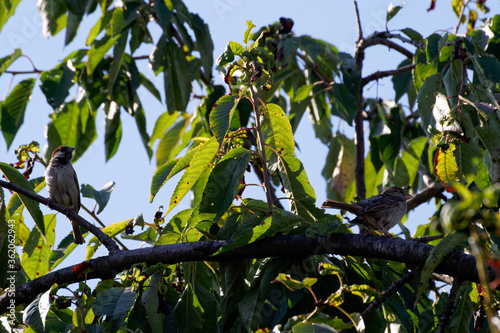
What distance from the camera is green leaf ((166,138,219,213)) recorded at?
3422 millimetres

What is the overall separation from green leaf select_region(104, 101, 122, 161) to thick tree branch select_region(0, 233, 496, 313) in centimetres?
256

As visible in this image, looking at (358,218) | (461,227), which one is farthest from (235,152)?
(358,218)

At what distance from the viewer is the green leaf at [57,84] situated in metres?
5.21

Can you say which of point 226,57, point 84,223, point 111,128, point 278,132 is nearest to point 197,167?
point 278,132

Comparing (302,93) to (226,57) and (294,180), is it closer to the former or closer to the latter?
(294,180)

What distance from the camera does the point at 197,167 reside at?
3445 mm

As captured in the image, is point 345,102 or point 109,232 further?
point 345,102

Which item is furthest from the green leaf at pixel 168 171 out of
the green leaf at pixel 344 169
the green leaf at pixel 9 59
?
the green leaf at pixel 344 169

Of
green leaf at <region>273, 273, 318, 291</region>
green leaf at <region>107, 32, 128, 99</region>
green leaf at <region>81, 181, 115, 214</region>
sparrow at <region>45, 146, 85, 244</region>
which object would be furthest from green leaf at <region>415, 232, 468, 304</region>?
sparrow at <region>45, 146, 85, 244</region>

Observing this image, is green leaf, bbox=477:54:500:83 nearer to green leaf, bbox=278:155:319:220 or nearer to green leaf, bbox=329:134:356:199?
green leaf, bbox=278:155:319:220

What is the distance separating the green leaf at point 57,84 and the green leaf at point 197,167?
7.24 feet

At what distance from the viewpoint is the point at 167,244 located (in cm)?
337

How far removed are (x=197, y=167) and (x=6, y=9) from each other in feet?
10.4

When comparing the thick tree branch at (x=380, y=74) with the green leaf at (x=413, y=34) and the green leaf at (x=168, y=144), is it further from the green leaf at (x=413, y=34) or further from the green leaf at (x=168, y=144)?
the green leaf at (x=168, y=144)
